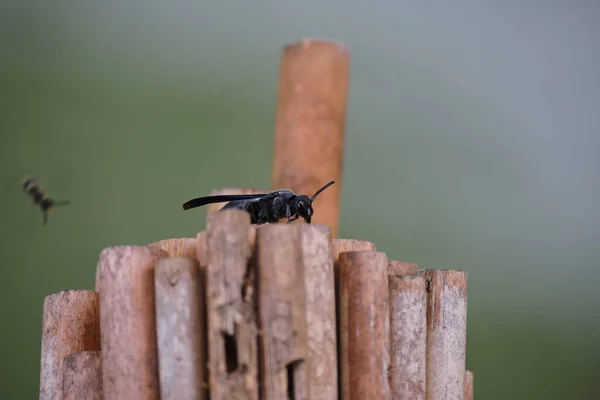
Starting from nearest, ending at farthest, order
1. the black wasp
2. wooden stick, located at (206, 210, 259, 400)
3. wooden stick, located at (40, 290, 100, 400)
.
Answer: wooden stick, located at (206, 210, 259, 400) → wooden stick, located at (40, 290, 100, 400) → the black wasp

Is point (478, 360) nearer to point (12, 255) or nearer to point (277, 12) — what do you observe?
point (277, 12)

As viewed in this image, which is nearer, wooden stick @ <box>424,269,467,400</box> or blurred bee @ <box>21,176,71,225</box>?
wooden stick @ <box>424,269,467,400</box>

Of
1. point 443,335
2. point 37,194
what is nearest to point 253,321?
point 443,335

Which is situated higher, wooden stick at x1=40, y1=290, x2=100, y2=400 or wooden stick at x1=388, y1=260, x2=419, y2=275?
wooden stick at x1=388, y1=260, x2=419, y2=275

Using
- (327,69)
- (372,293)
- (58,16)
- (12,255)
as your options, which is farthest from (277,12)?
(372,293)

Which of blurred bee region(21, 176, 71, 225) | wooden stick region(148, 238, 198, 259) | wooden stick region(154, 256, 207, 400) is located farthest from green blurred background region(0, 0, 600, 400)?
Answer: wooden stick region(154, 256, 207, 400)

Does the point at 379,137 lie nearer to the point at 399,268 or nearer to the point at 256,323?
the point at 399,268

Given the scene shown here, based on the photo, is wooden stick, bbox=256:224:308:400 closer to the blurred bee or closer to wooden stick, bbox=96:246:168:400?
wooden stick, bbox=96:246:168:400
